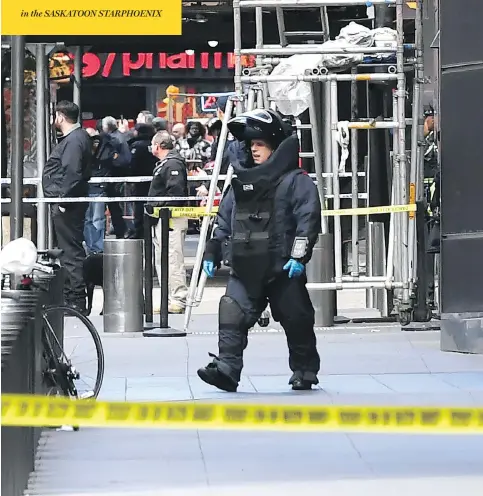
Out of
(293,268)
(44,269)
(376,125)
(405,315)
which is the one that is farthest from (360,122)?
(44,269)

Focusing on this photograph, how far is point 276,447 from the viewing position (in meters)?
7.65

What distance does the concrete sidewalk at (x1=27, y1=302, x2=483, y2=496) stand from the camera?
6668 mm

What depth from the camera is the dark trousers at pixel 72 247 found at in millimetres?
13609

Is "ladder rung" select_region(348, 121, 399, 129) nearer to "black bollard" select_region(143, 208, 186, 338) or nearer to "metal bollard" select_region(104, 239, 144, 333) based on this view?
"black bollard" select_region(143, 208, 186, 338)

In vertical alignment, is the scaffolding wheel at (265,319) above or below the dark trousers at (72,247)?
below

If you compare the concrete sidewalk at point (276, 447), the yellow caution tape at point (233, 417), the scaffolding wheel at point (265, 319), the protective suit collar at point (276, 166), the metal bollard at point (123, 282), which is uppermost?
the protective suit collar at point (276, 166)

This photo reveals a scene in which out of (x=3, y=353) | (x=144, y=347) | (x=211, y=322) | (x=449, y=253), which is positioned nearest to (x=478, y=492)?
(x=3, y=353)

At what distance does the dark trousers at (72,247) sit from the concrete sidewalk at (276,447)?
8.53ft

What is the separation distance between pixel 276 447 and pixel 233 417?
2.58 meters

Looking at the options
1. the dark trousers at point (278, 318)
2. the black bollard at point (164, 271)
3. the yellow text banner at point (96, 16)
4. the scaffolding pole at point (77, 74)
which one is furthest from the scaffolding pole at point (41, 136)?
the yellow text banner at point (96, 16)

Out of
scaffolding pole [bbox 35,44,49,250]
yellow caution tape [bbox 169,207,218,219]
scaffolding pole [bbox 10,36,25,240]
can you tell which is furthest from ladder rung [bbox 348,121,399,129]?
scaffolding pole [bbox 35,44,49,250]

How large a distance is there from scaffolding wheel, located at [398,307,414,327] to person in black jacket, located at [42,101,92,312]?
3231 millimetres

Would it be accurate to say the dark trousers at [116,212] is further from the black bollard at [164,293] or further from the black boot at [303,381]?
the black boot at [303,381]

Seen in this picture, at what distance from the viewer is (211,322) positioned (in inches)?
540
